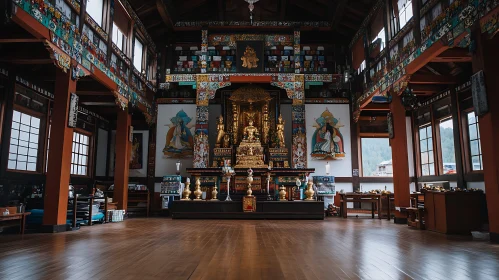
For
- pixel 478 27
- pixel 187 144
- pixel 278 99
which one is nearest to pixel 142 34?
pixel 187 144

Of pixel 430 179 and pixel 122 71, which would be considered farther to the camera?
pixel 430 179

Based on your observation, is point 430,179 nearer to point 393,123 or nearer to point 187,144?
point 393,123

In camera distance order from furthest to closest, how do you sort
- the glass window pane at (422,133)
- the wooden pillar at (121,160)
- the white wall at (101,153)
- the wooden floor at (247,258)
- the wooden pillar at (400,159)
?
the white wall at (101,153), the glass window pane at (422,133), the wooden pillar at (121,160), the wooden pillar at (400,159), the wooden floor at (247,258)

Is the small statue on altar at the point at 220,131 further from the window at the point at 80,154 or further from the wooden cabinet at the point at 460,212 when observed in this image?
the wooden cabinet at the point at 460,212

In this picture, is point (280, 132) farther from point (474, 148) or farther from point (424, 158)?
point (474, 148)

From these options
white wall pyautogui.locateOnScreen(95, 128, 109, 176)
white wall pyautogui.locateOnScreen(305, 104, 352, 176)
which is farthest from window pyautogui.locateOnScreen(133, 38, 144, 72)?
white wall pyautogui.locateOnScreen(305, 104, 352, 176)

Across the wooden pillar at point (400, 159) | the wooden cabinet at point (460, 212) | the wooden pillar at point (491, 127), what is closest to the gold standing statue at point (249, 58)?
the wooden pillar at point (400, 159)

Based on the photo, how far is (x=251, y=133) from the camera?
1209 centimetres

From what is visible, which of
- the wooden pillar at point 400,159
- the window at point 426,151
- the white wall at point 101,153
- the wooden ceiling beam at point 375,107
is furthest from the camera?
the white wall at point 101,153

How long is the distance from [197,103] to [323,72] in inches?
180

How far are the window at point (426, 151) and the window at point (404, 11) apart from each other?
380 centimetres

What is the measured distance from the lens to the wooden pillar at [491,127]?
191 inches

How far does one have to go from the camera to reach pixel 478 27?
5316 mm

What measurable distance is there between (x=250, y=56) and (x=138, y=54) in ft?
12.5
